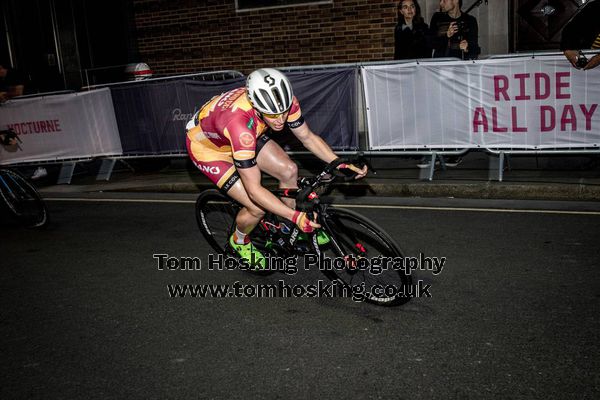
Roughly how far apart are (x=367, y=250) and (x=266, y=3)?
352 inches

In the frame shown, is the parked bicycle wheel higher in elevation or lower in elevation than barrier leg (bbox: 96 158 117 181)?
higher

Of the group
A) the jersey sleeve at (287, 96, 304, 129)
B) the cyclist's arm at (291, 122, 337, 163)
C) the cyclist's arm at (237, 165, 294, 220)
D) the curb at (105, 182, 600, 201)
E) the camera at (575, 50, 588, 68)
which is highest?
the camera at (575, 50, 588, 68)

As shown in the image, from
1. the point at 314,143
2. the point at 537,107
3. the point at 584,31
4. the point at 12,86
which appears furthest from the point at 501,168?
the point at 12,86

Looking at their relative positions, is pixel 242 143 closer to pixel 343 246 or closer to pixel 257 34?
pixel 343 246

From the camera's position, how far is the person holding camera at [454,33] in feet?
30.2

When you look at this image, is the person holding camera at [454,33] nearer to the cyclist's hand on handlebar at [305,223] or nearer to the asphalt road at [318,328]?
the asphalt road at [318,328]

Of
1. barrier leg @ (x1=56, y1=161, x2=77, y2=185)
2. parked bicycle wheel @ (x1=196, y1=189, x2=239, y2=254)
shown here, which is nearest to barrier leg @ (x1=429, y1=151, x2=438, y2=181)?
parked bicycle wheel @ (x1=196, y1=189, x2=239, y2=254)

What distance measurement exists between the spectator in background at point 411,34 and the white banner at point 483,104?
54.6 inches

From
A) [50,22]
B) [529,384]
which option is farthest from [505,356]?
[50,22]

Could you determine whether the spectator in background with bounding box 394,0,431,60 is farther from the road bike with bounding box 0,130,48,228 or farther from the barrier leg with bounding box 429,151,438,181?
the road bike with bounding box 0,130,48,228

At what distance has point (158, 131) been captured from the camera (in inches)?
398

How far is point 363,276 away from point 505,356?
137 cm

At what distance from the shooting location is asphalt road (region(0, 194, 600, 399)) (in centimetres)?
357

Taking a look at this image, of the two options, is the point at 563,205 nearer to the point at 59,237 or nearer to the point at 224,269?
the point at 224,269
